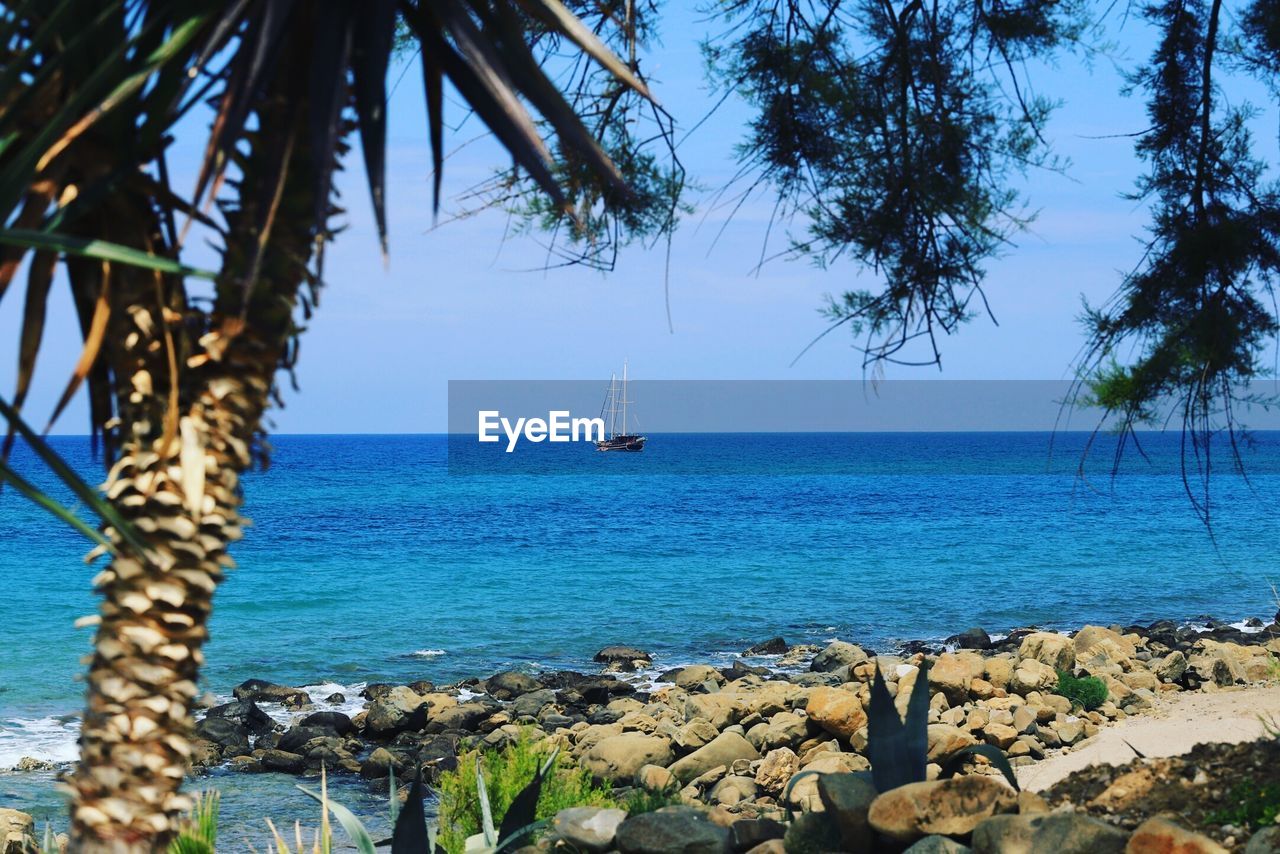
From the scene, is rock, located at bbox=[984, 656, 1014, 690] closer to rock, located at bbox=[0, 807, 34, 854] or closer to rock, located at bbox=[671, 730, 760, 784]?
rock, located at bbox=[671, 730, 760, 784]

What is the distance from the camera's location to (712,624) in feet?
73.7

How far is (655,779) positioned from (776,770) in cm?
95

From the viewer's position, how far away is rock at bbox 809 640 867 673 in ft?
52.5

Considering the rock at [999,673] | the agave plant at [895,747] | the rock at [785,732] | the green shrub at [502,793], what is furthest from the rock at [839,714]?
the agave plant at [895,747]

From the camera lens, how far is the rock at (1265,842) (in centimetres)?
Result: 377

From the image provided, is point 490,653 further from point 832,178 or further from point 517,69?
point 517,69

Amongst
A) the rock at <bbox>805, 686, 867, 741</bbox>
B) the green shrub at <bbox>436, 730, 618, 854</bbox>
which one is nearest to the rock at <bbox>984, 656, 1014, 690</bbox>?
the rock at <bbox>805, 686, 867, 741</bbox>

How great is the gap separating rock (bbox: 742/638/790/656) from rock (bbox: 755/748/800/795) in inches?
371

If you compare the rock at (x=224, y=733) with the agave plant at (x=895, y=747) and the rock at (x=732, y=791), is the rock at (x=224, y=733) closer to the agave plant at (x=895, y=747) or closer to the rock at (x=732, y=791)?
the rock at (x=732, y=791)

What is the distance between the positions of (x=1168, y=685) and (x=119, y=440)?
11.8m

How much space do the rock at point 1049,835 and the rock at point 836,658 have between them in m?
11.7

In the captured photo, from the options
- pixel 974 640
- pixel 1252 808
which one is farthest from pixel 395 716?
pixel 1252 808

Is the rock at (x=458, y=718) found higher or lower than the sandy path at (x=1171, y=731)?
lower

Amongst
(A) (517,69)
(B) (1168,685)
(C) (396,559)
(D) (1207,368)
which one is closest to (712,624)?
(B) (1168,685)
